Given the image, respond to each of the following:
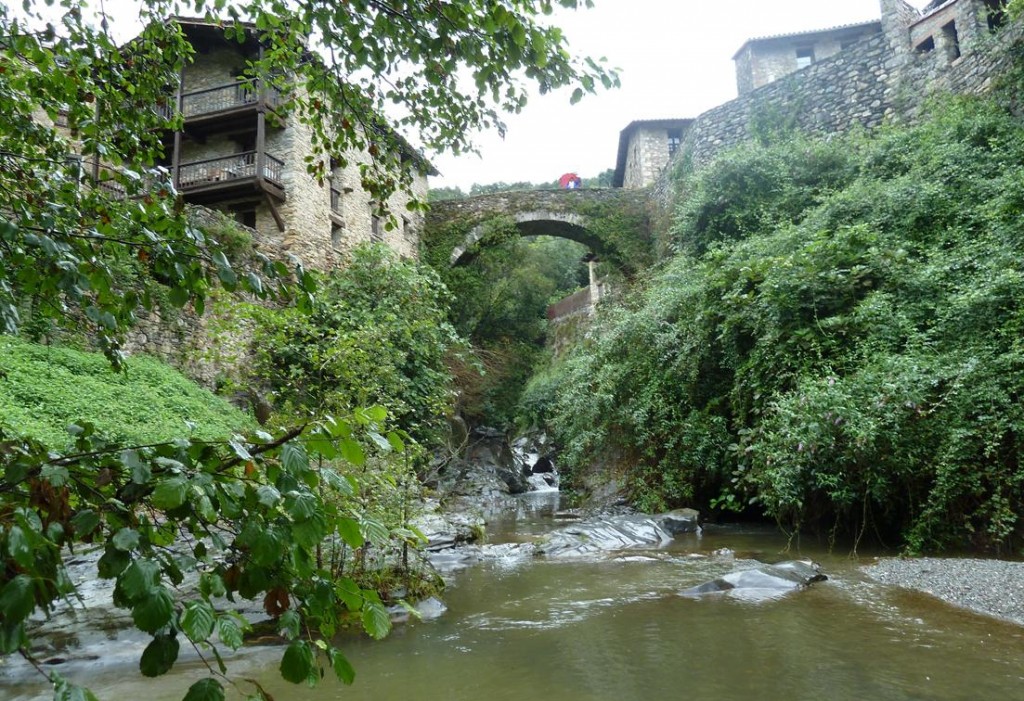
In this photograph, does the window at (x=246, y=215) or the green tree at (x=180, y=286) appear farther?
the window at (x=246, y=215)

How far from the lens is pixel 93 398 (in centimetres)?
812

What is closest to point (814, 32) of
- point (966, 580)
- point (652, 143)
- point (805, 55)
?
point (805, 55)

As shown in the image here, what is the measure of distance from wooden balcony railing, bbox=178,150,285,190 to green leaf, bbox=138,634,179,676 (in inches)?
618

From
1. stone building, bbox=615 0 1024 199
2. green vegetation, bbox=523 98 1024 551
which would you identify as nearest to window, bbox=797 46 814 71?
stone building, bbox=615 0 1024 199

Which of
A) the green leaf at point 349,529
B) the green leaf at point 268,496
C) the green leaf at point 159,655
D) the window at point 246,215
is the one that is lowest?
the green leaf at point 159,655

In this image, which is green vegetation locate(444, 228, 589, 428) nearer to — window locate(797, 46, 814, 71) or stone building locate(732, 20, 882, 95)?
stone building locate(732, 20, 882, 95)

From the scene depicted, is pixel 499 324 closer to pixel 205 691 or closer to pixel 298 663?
pixel 298 663

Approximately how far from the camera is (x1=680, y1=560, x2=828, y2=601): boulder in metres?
5.19

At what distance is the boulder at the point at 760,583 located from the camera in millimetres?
5193

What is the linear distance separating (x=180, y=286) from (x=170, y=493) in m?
0.74

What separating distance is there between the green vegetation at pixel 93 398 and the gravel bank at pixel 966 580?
19.5 feet

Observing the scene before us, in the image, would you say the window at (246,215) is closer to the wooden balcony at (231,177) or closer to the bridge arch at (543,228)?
the wooden balcony at (231,177)

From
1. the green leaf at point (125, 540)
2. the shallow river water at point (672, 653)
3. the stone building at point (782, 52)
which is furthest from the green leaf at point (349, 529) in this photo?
the stone building at point (782, 52)

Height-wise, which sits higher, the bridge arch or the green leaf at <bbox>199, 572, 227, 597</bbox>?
the bridge arch
